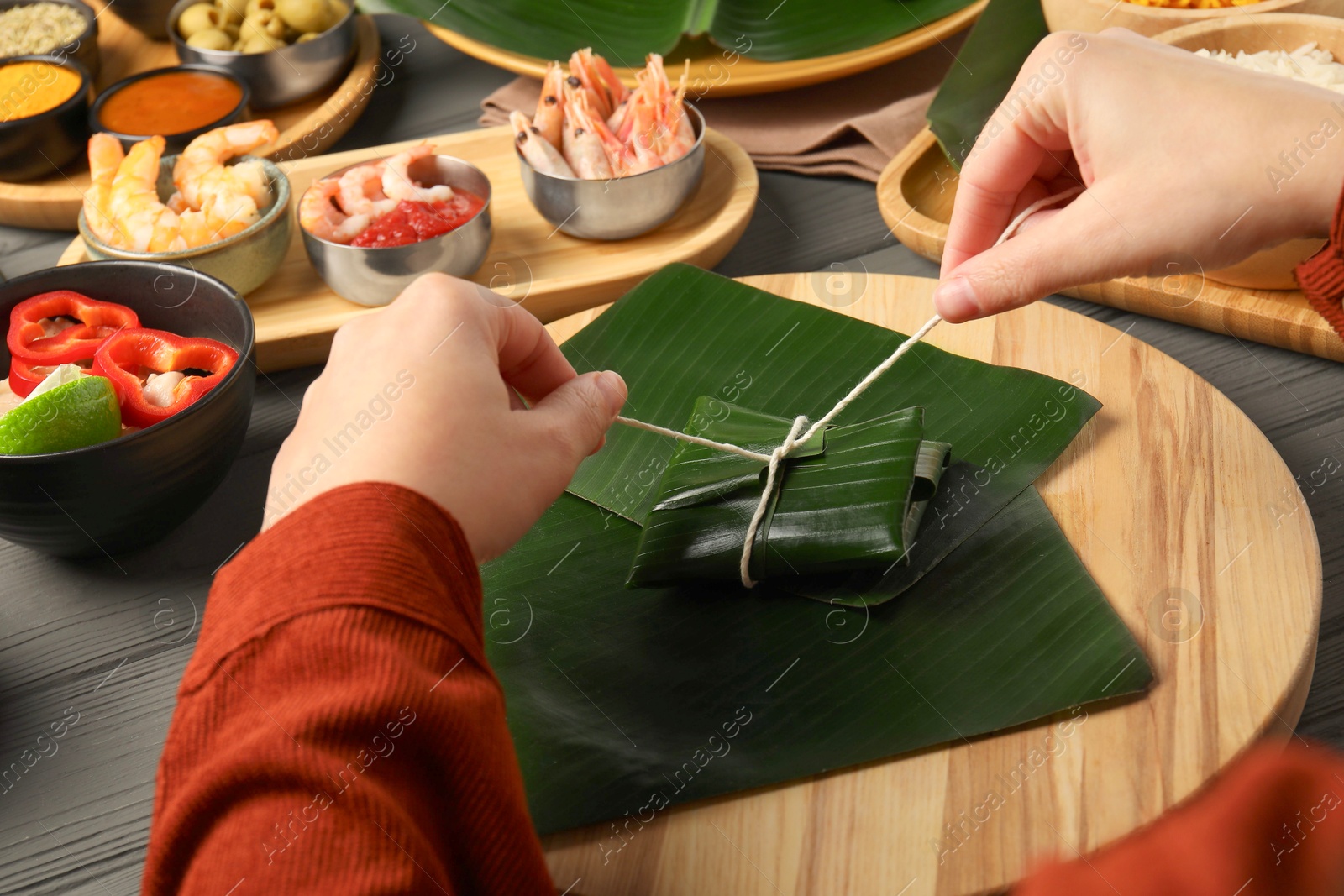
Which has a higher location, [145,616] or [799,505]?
[799,505]

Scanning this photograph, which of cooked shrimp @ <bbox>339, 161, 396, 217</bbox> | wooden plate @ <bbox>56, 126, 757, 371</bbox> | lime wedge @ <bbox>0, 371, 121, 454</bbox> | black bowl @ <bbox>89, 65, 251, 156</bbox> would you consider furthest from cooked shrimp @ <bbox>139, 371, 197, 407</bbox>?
black bowl @ <bbox>89, 65, 251, 156</bbox>

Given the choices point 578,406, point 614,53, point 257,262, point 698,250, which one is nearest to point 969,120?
point 698,250

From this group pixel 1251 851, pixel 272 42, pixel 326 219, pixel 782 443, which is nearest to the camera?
pixel 1251 851

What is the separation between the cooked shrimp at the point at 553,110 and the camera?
1.90 meters

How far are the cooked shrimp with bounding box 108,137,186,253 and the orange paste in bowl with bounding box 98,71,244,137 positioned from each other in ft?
0.78

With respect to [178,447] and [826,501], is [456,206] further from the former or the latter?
[826,501]

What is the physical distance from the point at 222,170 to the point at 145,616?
34.4 inches

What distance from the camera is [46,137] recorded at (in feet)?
6.75

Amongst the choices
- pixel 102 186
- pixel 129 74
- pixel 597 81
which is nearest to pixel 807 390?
pixel 597 81

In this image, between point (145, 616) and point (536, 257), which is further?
point (536, 257)

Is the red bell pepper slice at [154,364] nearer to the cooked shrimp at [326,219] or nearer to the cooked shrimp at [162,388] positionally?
the cooked shrimp at [162,388]

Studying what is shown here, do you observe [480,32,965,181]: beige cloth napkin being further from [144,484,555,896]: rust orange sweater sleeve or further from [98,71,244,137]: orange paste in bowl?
[144,484,555,896]: rust orange sweater sleeve

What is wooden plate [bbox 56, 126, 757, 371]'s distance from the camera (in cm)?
174

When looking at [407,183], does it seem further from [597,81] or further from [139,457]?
[139,457]
